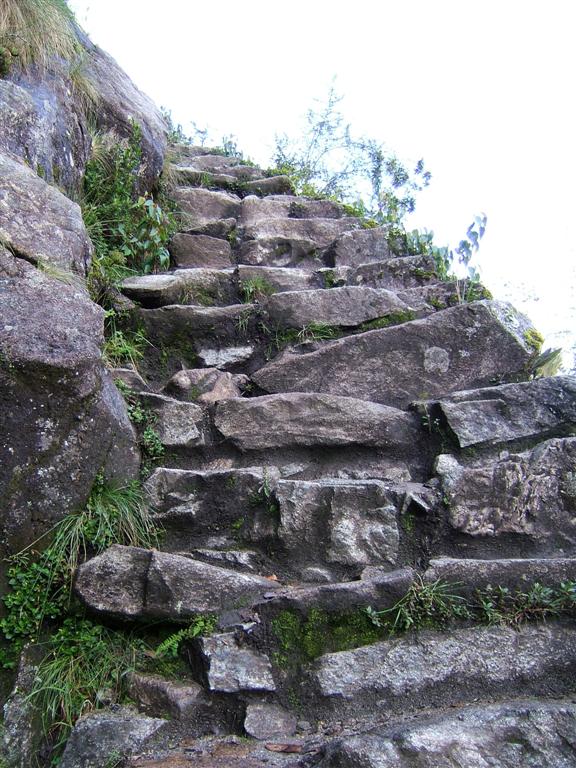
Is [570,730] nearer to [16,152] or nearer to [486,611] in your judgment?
[486,611]

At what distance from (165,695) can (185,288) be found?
2273 millimetres

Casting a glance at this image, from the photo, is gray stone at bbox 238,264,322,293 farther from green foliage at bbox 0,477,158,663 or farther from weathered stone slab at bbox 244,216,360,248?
green foliage at bbox 0,477,158,663

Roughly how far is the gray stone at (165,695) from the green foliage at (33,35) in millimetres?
3268

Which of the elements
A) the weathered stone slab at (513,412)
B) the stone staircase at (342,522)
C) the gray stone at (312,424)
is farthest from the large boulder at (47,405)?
the weathered stone slab at (513,412)

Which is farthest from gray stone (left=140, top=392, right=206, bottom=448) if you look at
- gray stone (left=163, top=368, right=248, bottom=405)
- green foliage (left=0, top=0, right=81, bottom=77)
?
green foliage (left=0, top=0, right=81, bottom=77)

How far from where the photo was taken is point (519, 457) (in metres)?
2.60

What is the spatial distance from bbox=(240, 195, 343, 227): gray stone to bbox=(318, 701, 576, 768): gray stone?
4228mm

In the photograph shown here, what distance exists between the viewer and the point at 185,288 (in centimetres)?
365

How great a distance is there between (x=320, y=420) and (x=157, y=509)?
82 centimetres

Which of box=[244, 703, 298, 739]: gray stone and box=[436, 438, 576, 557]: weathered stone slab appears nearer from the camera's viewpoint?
box=[244, 703, 298, 739]: gray stone

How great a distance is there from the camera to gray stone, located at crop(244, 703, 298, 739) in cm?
190

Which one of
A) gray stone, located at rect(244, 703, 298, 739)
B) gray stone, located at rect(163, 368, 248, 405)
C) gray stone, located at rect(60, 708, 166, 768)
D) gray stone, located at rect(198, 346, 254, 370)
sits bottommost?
gray stone, located at rect(60, 708, 166, 768)

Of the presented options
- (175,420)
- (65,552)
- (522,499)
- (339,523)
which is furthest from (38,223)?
(522,499)

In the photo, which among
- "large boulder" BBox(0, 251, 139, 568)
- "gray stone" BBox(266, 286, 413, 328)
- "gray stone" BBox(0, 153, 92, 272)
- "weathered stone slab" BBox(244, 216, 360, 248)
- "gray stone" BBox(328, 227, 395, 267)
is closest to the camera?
"large boulder" BBox(0, 251, 139, 568)
